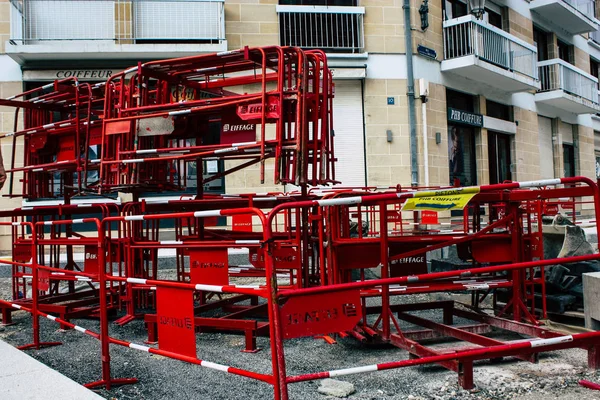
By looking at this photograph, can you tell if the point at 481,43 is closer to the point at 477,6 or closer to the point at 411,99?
the point at 477,6

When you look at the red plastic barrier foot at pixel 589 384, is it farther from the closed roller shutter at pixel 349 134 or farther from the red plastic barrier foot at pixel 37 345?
the closed roller shutter at pixel 349 134

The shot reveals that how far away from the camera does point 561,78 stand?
822 inches

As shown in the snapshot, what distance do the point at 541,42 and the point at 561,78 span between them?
84.0 inches

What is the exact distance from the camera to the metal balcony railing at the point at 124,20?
45.0ft

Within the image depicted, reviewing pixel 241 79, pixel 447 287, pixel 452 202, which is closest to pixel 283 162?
pixel 241 79

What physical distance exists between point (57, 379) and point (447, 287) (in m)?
3.59

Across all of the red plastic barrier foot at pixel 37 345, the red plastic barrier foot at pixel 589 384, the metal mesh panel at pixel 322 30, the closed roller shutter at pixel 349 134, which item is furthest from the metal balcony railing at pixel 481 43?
the red plastic barrier foot at pixel 37 345

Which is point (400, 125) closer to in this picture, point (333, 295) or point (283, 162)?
point (283, 162)

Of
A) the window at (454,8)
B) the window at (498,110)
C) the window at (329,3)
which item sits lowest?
the window at (498,110)

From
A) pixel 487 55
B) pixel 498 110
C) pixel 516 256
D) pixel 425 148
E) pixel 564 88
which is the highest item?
pixel 487 55

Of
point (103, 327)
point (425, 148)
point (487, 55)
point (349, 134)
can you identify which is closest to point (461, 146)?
point (425, 148)

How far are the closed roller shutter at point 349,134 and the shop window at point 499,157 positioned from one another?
19.9ft

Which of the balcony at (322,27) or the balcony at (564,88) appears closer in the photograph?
the balcony at (322,27)

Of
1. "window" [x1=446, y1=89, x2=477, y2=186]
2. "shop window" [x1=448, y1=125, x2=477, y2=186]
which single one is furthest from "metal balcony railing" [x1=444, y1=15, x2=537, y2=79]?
"shop window" [x1=448, y1=125, x2=477, y2=186]
